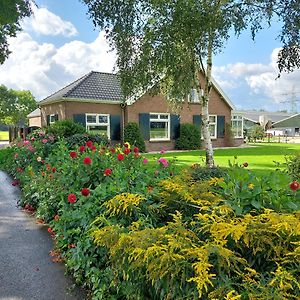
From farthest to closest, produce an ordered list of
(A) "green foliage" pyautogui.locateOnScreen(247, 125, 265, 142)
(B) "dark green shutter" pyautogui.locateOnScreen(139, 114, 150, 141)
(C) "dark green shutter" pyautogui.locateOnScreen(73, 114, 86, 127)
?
(A) "green foliage" pyautogui.locateOnScreen(247, 125, 265, 142)
(B) "dark green shutter" pyautogui.locateOnScreen(139, 114, 150, 141)
(C) "dark green shutter" pyautogui.locateOnScreen(73, 114, 86, 127)

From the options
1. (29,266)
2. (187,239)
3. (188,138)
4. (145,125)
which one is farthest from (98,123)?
(187,239)

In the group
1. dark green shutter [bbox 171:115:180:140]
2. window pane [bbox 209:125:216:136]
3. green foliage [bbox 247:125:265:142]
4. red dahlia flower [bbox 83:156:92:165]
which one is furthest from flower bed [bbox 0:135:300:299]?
green foliage [bbox 247:125:265:142]

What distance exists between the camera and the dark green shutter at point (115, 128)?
18781 millimetres

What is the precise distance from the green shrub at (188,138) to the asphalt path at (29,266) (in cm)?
1624

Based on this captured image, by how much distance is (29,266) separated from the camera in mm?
3420

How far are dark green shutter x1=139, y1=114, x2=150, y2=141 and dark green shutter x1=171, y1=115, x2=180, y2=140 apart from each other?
2.01 meters

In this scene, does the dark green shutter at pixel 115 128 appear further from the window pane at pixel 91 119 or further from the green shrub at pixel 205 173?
the green shrub at pixel 205 173

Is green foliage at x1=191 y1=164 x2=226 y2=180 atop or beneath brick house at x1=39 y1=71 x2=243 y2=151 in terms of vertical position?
beneath

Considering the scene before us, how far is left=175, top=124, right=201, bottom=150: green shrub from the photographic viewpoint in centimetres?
2094

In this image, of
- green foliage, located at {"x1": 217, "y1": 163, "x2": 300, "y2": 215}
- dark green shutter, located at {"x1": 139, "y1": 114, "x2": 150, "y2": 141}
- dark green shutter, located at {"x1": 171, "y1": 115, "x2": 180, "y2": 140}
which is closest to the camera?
green foliage, located at {"x1": 217, "y1": 163, "x2": 300, "y2": 215}

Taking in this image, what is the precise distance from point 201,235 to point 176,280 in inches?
17.6

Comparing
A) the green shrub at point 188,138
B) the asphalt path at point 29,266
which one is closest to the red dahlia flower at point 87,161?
the asphalt path at point 29,266

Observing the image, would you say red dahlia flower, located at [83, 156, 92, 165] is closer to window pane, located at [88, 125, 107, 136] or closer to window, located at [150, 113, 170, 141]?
A: window pane, located at [88, 125, 107, 136]

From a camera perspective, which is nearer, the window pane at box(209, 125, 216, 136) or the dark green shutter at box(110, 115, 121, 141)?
the dark green shutter at box(110, 115, 121, 141)
